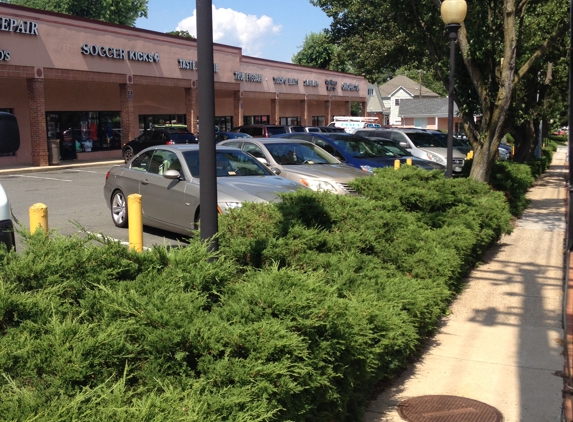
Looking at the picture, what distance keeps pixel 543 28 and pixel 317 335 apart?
57.5ft

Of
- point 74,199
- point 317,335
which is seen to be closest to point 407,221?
point 317,335

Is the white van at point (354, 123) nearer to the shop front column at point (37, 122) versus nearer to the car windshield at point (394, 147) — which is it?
the shop front column at point (37, 122)

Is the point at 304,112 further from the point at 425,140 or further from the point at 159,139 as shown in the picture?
the point at 425,140

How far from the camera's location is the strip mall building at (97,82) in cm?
2623

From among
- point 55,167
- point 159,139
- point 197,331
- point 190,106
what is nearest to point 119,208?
point 197,331

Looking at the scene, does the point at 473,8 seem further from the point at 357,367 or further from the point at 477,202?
the point at 357,367

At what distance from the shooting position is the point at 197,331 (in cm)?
335

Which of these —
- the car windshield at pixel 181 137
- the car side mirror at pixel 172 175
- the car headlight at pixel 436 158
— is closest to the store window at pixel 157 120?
the car windshield at pixel 181 137

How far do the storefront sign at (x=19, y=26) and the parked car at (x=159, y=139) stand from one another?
599 cm

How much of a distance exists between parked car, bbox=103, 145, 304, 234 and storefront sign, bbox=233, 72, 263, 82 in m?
27.5

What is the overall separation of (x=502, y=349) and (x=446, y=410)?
1.63 meters

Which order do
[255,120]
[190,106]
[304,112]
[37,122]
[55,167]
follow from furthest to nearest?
[304,112] < [255,120] < [190,106] < [37,122] < [55,167]

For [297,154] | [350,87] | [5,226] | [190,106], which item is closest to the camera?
[5,226]

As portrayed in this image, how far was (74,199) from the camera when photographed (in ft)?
53.0
